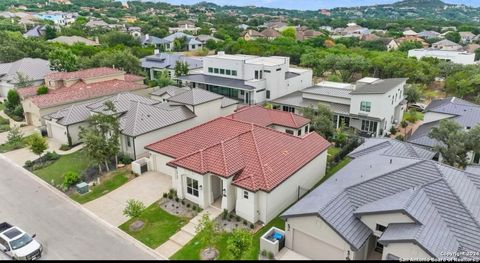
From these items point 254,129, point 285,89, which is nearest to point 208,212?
point 254,129

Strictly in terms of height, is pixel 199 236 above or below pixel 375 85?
below

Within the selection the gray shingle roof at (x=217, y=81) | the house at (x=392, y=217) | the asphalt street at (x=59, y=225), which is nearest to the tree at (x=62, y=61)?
the gray shingle roof at (x=217, y=81)

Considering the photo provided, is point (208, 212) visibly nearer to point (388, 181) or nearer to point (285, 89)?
point (388, 181)

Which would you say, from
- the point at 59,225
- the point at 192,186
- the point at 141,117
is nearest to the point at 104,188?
the point at 59,225

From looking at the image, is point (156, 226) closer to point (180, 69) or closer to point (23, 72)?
point (180, 69)

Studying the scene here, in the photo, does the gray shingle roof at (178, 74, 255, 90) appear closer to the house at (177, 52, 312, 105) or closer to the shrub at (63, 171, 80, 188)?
the house at (177, 52, 312, 105)
